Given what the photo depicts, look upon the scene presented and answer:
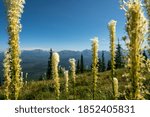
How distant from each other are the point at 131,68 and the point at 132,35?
75 centimetres

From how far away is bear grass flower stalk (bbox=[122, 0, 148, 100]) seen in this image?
7.58 m

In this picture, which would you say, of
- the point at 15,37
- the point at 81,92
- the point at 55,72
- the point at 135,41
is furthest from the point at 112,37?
the point at 81,92

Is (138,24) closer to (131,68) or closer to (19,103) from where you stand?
(131,68)

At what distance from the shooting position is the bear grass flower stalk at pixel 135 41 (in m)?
7.58

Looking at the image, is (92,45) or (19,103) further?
(92,45)

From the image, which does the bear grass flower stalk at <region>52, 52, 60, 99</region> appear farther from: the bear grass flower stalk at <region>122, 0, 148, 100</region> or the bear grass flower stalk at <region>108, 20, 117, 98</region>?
the bear grass flower stalk at <region>122, 0, 148, 100</region>

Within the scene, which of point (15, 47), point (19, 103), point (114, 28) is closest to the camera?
point (19, 103)

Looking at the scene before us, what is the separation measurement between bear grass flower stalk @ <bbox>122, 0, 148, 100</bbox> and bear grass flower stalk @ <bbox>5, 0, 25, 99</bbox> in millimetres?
4002

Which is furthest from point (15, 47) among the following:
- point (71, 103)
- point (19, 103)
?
point (71, 103)

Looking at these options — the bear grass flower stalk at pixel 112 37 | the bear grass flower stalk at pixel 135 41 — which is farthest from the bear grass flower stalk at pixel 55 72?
the bear grass flower stalk at pixel 135 41

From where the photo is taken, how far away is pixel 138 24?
24.8ft

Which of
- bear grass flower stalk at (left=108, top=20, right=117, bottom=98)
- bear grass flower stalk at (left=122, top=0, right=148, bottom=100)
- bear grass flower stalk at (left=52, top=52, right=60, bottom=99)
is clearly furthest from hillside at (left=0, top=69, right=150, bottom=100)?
bear grass flower stalk at (left=122, top=0, right=148, bottom=100)

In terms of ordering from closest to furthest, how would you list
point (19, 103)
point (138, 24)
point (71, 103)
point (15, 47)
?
point (138, 24) < point (71, 103) < point (19, 103) < point (15, 47)

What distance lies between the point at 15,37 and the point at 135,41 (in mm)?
4396
